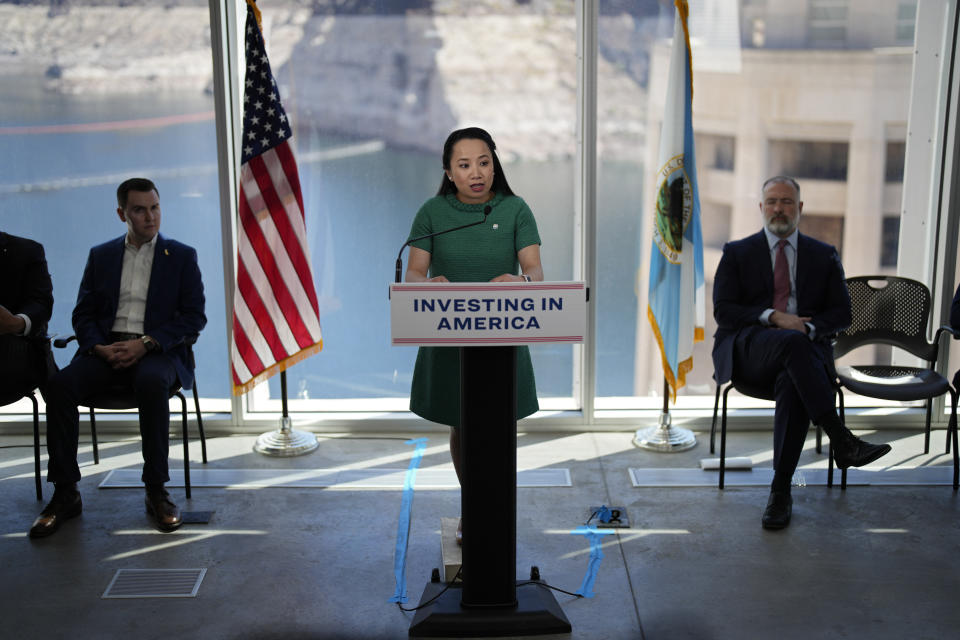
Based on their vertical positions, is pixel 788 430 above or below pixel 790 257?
below

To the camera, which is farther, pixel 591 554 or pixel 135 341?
pixel 135 341

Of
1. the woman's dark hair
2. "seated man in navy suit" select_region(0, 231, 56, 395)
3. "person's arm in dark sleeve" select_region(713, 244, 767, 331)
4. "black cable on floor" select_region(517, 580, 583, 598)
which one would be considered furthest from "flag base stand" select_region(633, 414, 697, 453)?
"seated man in navy suit" select_region(0, 231, 56, 395)

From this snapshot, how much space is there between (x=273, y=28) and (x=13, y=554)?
2877 millimetres

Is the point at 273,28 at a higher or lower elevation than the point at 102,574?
higher

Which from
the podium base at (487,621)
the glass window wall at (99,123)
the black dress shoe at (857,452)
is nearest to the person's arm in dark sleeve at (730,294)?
the black dress shoe at (857,452)

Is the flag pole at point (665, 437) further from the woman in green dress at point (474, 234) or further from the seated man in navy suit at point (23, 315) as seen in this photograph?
the seated man in navy suit at point (23, 315)

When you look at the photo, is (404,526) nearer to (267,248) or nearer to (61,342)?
(267,248)

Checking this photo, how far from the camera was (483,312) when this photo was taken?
2900mm

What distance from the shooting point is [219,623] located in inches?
134

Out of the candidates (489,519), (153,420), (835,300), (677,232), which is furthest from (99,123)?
(835,300)

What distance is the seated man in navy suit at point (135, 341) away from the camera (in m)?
4.26

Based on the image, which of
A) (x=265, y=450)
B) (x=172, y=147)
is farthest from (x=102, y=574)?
(x=172, y=147)

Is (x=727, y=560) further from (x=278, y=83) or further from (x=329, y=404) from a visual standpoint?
Result: (x=278, y=83)

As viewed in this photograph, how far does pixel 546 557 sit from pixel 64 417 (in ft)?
A: 7.21
